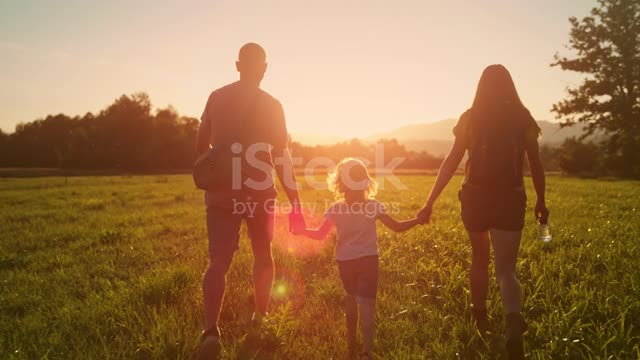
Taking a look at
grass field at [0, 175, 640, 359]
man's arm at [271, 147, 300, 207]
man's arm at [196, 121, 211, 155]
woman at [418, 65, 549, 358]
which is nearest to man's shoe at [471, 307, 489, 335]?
grass field at [0, 175, 640, 359]

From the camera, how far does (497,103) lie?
11.1 ft

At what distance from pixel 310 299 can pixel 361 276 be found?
5.34 ft

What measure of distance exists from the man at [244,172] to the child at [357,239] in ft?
1.84

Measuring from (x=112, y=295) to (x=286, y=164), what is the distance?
3.05 meters

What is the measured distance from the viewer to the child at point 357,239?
3326mm

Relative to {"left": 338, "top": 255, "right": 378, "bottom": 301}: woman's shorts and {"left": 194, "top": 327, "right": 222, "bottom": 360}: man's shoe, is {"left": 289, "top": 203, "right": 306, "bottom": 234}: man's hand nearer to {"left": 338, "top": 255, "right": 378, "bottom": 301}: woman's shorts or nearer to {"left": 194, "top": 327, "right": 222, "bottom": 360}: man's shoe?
{"left": 338, "top": 255, "right": 378, "bottom": 301}: woman's shorts

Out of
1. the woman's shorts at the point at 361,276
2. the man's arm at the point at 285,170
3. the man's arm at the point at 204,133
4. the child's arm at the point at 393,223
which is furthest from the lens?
the man's arm at the point at 285,170

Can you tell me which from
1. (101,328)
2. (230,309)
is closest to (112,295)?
(101,328)

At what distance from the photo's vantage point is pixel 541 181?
3.56m

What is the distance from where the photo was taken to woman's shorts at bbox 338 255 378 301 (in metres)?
3.30

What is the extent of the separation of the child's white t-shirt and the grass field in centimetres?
90

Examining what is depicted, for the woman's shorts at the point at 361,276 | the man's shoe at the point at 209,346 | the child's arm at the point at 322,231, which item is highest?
the child's arm at the point at 322,231

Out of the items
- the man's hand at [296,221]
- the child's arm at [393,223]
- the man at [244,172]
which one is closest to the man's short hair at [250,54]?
the man at [244,172]

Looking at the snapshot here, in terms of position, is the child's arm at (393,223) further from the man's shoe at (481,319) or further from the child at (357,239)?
the man's shoe at (481,319)
